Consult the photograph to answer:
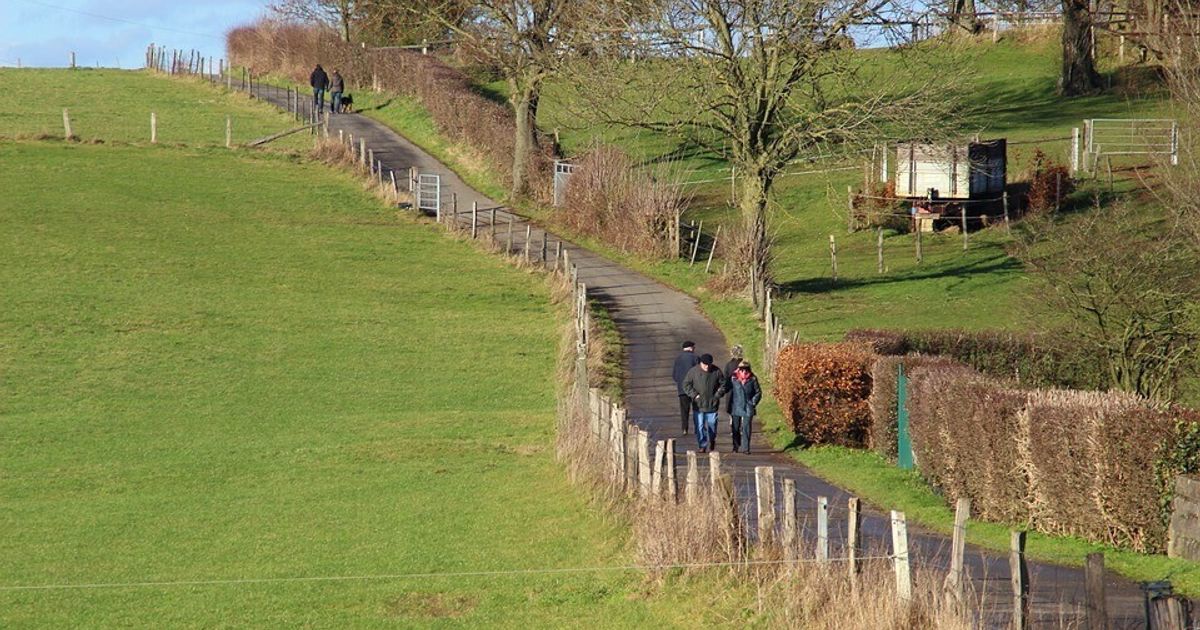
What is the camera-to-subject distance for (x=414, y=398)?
30969 millimetres

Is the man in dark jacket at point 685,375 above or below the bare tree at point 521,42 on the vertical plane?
below

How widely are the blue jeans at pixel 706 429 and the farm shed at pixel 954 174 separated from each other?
2276 cm

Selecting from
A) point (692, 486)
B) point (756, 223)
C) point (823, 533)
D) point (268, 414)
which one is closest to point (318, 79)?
point (756, 223)

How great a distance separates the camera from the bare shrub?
A: 4509cm

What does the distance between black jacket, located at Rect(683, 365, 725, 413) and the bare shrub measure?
759 inches

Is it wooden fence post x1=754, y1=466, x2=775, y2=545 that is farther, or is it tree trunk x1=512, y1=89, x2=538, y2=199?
tree trunk x1=512, y1=89, x2=538, y2=199

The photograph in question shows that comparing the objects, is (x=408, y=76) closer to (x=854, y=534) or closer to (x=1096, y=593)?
(x=854, y=534)

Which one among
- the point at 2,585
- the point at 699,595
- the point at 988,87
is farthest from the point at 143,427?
the point at 988,87

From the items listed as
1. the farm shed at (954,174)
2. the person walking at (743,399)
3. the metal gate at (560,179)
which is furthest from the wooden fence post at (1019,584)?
the metal gate at (560,179)

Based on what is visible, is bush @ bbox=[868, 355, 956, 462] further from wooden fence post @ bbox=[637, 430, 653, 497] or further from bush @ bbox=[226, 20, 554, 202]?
bush @ bbox=[226, 20, 554, 202]

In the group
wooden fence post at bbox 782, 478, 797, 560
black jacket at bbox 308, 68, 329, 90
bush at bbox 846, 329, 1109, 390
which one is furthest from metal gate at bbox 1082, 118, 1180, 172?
wooden fence post at bbox 782, 478, 797, 560

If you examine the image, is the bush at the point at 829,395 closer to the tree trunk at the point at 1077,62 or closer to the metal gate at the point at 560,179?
the metal gate at the point at 560,179

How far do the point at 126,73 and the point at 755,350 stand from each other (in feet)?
206

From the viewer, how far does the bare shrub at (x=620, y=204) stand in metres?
45.1
